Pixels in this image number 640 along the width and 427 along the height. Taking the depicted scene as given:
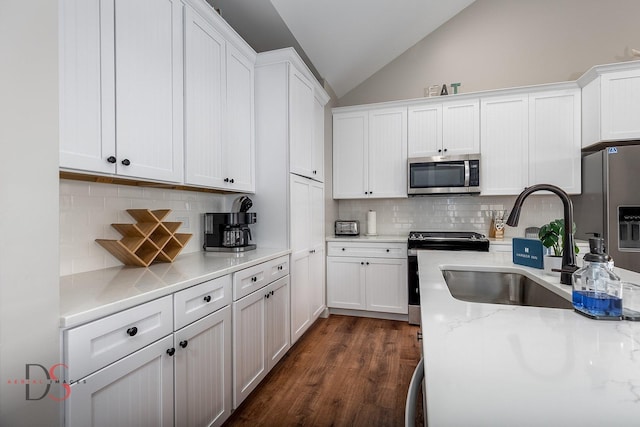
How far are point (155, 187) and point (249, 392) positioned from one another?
1.38m

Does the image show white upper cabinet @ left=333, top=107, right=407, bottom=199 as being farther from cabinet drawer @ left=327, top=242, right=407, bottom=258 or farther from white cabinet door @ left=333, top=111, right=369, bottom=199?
cabinet drawer @ left=327, top=242, right=407, bottom=258

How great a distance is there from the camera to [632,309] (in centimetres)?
83

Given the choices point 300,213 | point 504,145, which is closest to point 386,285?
point 300,213

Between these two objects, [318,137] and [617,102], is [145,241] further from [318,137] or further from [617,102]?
[617,102]

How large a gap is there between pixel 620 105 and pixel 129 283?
4046 millimetres

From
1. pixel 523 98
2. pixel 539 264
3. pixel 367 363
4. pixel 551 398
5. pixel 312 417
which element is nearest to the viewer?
pixel 551 398

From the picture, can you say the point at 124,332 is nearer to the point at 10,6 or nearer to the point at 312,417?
the point at 10,6

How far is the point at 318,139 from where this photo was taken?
3.26 meters

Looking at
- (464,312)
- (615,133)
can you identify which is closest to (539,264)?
(464,312)

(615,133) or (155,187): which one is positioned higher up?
(615,133)

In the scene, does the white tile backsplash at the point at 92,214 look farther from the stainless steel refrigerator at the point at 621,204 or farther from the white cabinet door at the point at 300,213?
the stainless steel refrigerator at the point at 621,204

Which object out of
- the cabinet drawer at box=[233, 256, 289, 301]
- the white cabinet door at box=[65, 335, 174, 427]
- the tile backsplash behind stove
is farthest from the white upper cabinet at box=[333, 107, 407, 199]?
the white cabinet door at box=[65, 335, 174, 427]

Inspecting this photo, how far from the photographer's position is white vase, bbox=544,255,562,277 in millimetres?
1280

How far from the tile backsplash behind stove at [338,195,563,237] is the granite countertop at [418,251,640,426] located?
300cm
